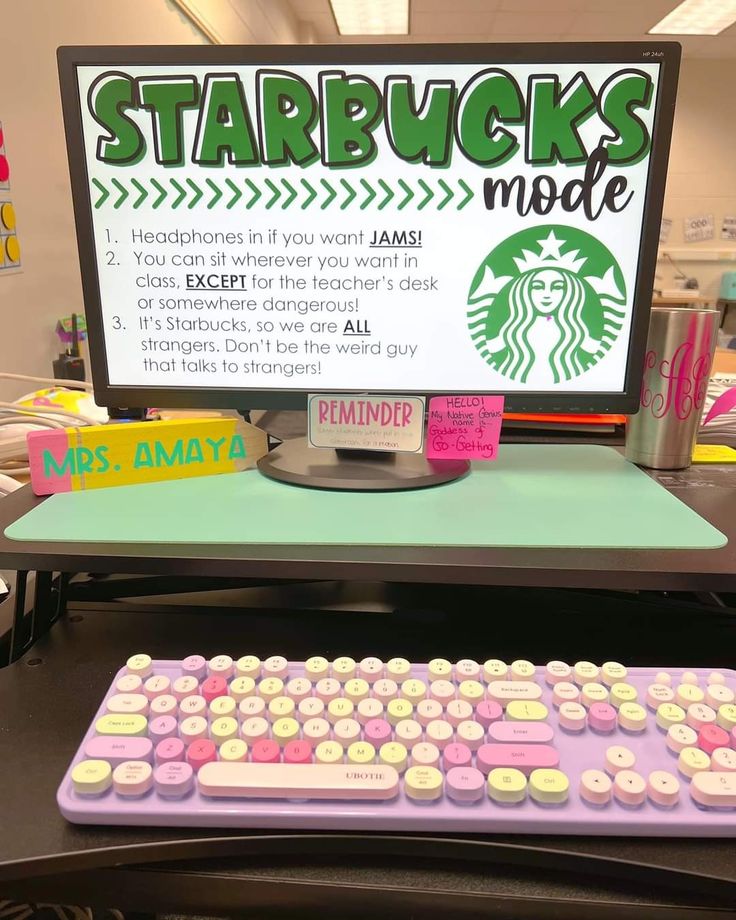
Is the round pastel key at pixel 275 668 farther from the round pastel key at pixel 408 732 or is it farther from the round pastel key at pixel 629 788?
the round pastel key at pixel 629 788

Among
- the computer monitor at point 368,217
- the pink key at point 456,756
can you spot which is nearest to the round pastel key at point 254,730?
the pink key at point 456,756

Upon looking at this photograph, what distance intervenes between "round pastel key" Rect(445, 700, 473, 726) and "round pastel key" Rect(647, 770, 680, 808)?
11 cm

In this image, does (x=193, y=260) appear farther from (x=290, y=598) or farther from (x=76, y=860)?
(x=76, y=860)

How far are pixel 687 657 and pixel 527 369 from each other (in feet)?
0.96

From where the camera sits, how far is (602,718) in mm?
422

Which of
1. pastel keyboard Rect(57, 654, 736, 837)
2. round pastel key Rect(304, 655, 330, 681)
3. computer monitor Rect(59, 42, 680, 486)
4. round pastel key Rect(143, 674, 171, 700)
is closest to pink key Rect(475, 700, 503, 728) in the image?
pastel keyboard Rect(57, 654, 736, 837)

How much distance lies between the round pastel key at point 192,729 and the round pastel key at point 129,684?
0.12ft

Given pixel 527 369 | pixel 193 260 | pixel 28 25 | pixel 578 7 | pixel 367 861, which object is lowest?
pixel 367 861

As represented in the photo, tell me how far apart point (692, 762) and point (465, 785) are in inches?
5.2

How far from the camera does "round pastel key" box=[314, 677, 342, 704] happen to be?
438 mm

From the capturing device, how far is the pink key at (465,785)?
0.37 meters

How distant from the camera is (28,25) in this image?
4.45 ft

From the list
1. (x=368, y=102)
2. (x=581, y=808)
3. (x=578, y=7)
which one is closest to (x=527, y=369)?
(x=368, y=102)

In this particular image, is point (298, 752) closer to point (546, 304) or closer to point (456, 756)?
point (456, 756)
